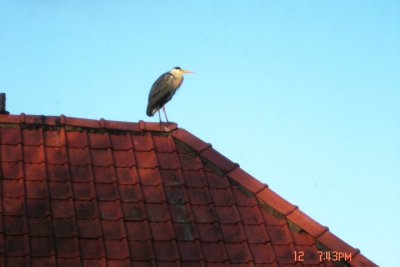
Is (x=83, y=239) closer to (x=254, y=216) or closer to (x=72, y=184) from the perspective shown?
(x=72, y=184)

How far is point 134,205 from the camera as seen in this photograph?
310 inches

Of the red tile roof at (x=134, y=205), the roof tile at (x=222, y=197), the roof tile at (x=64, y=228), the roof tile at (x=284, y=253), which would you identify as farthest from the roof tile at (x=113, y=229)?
the roof tile at (x=284, y=253)

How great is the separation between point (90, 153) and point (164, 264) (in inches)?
66.2

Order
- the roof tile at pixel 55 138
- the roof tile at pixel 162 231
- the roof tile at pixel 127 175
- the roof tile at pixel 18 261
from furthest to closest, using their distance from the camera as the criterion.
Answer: the roof tile at pixel 55 138 → the roof tile at pixel 127 175 → the roof tile at pixel 162 231 → the roof tile at pixel 18 261

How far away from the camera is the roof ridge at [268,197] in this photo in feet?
26.9

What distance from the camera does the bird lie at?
10953 mm

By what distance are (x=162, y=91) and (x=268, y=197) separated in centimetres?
305

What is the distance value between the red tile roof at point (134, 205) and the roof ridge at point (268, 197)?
0.04ft

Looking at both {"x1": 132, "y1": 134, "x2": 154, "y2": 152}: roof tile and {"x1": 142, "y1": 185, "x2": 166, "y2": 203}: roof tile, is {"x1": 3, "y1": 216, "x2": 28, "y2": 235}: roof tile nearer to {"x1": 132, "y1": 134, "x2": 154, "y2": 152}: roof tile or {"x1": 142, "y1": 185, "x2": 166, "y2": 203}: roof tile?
{"x1": 142, "y1": 185, "x2": 166, "y2": 203}: roof tile

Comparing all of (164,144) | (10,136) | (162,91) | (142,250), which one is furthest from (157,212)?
(162,91)

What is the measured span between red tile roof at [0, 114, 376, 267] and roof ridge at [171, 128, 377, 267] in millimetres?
11

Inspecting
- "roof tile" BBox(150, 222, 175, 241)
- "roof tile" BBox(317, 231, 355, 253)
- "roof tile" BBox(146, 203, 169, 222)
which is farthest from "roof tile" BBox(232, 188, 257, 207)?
"roof tile" BBox(150, 222, 175, 241)

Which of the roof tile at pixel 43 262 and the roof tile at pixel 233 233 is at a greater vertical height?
the roof tile at pixel 233 233

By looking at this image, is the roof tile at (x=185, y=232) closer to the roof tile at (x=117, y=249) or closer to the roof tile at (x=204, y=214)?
the roof tile at (x=204, y=214)
